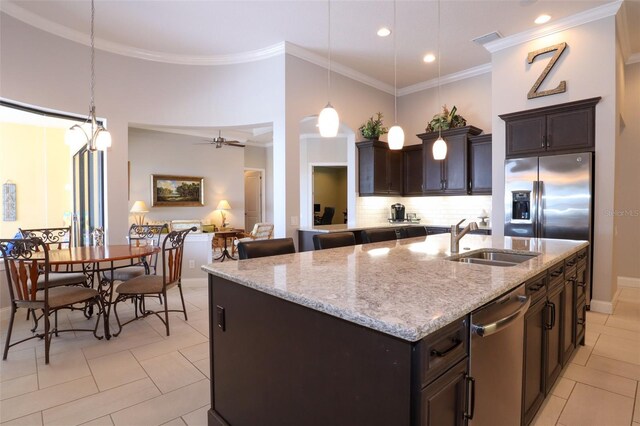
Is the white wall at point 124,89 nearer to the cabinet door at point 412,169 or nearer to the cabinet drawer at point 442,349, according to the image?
the cabinet door at point 412,169

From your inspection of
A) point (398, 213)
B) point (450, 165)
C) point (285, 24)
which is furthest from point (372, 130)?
point (285, 24)

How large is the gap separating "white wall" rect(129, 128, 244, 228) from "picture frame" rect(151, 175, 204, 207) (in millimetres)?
111

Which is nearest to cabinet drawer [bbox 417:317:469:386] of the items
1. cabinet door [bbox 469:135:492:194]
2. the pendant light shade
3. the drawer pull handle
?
the drawer pull handle

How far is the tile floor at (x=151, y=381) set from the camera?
6.61ft

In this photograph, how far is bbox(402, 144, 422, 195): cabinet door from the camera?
607 centimetres

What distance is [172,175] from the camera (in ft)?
27.1

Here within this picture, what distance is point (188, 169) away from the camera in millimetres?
8508

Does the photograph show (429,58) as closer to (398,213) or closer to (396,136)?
(398,213)

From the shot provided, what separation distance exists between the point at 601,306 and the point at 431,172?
290 cm

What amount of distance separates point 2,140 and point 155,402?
419 centimetres

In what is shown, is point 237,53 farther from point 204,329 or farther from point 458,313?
point 458,313

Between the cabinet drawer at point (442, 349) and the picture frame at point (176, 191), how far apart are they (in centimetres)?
807

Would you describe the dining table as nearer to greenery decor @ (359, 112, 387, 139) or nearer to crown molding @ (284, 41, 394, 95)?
crown molding @ (284, 41, 394, 95)

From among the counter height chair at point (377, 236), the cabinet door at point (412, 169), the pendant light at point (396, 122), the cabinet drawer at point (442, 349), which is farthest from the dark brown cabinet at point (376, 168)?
the cabinet drawer at point (442, 349)
